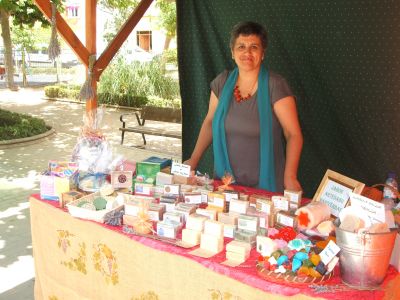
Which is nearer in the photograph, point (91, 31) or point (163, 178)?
point (163, 178)

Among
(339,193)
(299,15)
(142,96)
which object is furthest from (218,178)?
(142,96)

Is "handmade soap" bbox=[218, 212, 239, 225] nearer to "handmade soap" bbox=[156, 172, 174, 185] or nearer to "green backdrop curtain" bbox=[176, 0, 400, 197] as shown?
"handmade soap" bbox=[156, 172, 174, 185]

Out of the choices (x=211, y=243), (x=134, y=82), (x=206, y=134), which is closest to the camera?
(x=211, y=243)

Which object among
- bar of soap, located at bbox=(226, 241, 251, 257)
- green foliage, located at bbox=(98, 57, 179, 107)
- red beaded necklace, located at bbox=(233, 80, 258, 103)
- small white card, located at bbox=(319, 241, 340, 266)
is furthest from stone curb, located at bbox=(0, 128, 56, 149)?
small white card, located at bbox=(319, 241, 340, 266)

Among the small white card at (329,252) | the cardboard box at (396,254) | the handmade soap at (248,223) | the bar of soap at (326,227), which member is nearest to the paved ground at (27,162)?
the handmade soap at (248,223)

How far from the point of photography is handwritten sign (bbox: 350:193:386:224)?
1.59m

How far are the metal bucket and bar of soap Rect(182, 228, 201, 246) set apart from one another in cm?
61

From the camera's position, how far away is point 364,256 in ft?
5.10

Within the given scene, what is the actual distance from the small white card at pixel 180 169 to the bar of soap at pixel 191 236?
1.78ft

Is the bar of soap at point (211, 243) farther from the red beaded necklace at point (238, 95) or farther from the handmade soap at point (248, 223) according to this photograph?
the red beaded necklace at point (238, 95)

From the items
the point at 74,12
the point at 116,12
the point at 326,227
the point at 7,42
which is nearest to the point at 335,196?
the point at 326,227

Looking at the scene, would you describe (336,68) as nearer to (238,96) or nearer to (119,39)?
(238,96)

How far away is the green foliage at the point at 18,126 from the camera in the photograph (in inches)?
333

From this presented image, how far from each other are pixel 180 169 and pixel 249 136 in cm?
53
